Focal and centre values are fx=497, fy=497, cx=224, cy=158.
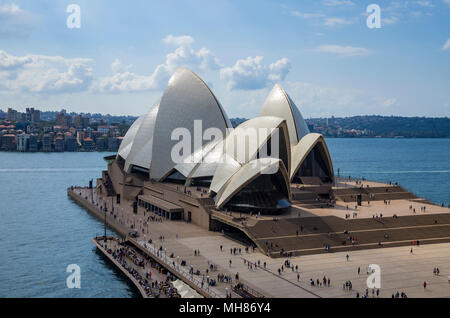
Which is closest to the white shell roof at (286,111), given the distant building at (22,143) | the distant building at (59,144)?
the distant building at (59,144)

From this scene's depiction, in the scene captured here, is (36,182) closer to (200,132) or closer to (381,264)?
(200,132)

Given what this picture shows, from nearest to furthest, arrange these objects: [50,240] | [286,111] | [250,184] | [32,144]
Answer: [250,184] → [50,240] → [286,111] → [32,144]

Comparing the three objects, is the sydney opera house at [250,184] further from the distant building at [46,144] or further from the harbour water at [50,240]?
the distant building at [46,144]

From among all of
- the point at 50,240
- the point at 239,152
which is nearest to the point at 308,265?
the point at 239,152

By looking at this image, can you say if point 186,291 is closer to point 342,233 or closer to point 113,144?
point 342,233

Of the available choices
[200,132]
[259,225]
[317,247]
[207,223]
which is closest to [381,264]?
[317,247]

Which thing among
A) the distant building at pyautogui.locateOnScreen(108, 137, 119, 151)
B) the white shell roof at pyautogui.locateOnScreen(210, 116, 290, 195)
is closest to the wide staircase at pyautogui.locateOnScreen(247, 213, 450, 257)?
the white shell roof at pyautogui.locateOnScreen(210, 116, 290, 195)
